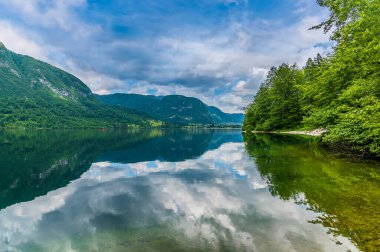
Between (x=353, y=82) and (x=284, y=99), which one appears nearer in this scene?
(x=353, y=82)

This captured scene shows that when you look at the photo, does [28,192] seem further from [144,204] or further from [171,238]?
[171,238]

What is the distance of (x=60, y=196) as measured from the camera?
15781 millimetres

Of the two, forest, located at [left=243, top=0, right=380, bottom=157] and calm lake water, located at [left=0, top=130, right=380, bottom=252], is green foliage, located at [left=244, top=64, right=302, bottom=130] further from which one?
calm lake water, located at [left=0, top=130, right=380, bottom=252]

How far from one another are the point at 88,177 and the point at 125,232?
1262cm

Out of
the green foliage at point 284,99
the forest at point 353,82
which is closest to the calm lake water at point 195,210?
the forest at point 353,82

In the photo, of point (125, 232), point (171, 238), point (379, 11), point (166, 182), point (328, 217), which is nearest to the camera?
point (171, 238)

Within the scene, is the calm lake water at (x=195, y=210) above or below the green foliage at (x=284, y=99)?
below

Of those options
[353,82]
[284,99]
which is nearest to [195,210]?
[353,82]

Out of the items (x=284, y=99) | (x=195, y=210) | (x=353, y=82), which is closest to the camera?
(x=195, y=210)

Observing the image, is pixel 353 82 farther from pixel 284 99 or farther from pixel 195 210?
pixel 284 99

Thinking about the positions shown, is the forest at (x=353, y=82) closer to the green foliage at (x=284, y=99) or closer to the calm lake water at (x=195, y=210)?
the calm lake water at (x=195, y=210)

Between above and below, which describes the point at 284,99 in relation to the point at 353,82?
above

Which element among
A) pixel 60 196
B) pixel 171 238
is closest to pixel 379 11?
pixel 171 238

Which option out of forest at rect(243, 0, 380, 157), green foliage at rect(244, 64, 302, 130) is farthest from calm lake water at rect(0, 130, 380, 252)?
green foliage at rect(244, 64, 302, 130)
